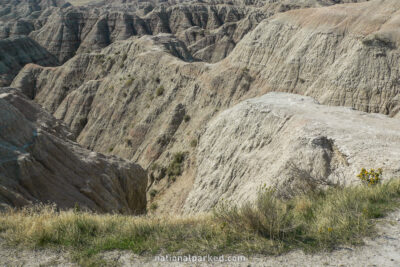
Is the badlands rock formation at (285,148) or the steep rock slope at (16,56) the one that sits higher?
the steep rock slope at (16,56)

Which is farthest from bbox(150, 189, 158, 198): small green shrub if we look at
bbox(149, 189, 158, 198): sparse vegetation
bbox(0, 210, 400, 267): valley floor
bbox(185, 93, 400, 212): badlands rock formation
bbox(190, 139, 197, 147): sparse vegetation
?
bbox(0, 210, 400, 267): valley floor

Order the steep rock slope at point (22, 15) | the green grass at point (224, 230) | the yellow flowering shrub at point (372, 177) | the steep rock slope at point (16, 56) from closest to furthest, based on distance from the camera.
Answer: the green grass at point (224, 230) < the yellow flowering shrub at point (372, 177) < the steep rock slope at point (16, 56) < the steep rock slope at point (22, 15)

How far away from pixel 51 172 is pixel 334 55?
20141 millimetres

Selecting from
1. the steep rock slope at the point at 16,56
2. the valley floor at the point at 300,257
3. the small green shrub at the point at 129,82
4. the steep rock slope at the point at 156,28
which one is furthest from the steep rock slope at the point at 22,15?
the valley floor at the point at 300,257

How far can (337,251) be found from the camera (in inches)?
189

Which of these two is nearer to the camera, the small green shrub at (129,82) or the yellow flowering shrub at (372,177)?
the yellow flowering shrub at (372,177)

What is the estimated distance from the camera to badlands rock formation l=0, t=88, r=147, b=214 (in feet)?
34.1

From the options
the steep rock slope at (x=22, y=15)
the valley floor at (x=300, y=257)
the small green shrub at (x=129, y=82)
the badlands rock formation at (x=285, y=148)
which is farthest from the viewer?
the steep rock slope at (x=22, y=15)

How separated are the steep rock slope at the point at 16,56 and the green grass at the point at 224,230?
52.0 m

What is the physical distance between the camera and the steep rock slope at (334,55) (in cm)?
1969

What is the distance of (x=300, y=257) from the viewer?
15.5 feet

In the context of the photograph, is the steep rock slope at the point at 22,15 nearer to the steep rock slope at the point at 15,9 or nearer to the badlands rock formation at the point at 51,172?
the steep rock slope at the point at 15,9

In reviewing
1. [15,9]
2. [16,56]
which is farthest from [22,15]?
[16,56]

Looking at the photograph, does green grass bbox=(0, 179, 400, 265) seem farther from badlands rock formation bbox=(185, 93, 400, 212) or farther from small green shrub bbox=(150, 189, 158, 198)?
small green shrub bbox=(150, 189, 158, 198)
